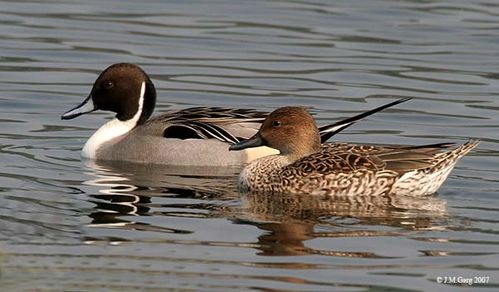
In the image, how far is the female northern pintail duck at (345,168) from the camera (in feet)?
40.5

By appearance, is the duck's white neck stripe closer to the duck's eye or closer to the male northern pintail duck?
the male northern pintail duck

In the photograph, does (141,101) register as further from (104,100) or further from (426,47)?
(426,47)

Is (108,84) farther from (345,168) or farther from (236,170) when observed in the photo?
(345,168)

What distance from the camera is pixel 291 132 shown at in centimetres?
1273

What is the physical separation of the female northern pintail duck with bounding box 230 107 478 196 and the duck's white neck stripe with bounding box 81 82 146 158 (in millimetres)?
1920

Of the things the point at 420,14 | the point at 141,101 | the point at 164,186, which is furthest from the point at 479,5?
the point at 164,186

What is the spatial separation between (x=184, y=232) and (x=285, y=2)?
10705mm

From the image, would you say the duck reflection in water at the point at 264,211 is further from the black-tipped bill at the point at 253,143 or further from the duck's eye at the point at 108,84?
the duck's eye at the point at 108,84

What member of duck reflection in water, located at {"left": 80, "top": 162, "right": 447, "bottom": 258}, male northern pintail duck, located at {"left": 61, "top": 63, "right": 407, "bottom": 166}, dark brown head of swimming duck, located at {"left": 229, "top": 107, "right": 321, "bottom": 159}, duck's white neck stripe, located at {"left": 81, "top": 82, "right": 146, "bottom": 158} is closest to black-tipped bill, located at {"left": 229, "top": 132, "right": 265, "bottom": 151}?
dark brown head of swimming duck, located at {"left": 229, "top": 107, "right": 321, "bottom": 159}

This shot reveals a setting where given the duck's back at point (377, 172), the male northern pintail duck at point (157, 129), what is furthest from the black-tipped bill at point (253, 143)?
the male northern pintail duck at point (157, 129)

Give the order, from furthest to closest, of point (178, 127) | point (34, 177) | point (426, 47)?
point (426, 47)
point (178, 127)
point (34, 177)

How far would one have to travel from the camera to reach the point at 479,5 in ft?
68.2

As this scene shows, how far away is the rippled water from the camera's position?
31.9 feet

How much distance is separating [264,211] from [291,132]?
1.11 meters
